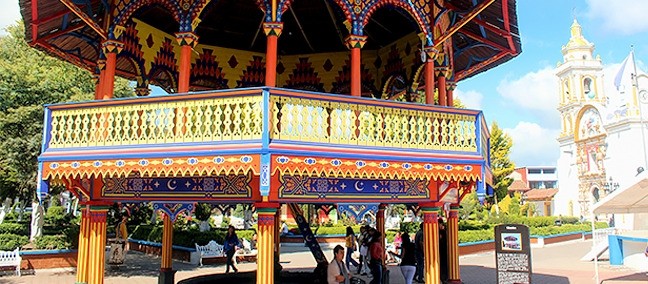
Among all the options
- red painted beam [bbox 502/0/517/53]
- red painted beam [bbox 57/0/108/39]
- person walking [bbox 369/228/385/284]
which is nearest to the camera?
red painted beam [bbox 57/0/108/39]

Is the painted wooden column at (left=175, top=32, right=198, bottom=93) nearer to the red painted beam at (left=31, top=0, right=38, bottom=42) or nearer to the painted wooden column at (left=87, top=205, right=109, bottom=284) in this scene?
the painted wooden column at (left=87, top=205, right=109, bottom=284)

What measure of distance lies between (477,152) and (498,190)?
145 ft

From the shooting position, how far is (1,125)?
19969 millimetres

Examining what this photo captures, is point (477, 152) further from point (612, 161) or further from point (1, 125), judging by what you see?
point (612, 161)

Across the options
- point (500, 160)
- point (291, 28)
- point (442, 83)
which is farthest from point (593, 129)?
point (291, 28)

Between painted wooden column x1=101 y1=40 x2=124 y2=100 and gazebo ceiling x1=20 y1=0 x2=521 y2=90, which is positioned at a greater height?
gazebo ceiling x1=20 y1=0 x2=521 y2=90

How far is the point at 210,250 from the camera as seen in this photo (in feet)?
72.3

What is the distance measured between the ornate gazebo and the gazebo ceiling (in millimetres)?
57

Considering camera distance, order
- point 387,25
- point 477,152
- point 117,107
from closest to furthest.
→ point 117,107
point 477,152
point 387,25

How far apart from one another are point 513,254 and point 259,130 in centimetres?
662

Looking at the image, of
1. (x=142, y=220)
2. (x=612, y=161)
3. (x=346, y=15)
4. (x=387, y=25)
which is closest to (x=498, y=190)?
(x=612, y=161)

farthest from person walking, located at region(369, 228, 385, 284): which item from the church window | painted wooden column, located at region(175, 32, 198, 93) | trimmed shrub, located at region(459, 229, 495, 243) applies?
the church window

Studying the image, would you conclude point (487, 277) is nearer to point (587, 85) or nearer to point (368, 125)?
point (368, 125)

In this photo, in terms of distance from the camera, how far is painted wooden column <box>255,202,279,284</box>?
905cm
